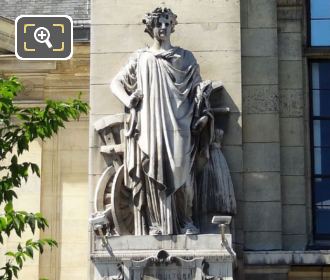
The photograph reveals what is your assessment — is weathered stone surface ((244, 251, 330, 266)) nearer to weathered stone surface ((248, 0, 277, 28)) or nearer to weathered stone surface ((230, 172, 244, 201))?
weathered stone surface ((230, 172, 244, 201))

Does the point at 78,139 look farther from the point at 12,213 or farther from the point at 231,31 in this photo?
the point at 12,213

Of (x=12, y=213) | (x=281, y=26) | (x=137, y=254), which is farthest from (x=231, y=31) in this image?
(x=12, y=213)

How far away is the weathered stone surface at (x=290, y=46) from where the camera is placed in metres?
20.5

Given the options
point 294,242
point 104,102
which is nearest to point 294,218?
point 294,242

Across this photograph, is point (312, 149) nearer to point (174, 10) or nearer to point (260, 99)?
point (260, 99)

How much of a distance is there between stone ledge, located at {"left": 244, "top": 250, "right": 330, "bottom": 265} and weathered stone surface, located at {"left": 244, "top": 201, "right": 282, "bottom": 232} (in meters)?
0.51

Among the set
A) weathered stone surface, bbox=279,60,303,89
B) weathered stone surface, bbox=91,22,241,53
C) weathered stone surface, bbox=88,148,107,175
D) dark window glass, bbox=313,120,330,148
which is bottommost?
weathered stone surface, bbox=88,148,107,175

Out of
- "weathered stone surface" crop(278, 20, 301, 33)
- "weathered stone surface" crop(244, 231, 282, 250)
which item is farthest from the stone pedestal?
"weathered stone surface" crop(278, 20, 301, 33)

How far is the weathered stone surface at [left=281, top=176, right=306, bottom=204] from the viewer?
20.0 m

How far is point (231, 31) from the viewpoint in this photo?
2011 cm

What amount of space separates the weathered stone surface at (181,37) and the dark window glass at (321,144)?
1.51 meters

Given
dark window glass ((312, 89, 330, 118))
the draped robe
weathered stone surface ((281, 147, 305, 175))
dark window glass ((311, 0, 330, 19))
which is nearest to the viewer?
the draped robe

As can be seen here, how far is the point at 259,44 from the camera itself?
66.7ft

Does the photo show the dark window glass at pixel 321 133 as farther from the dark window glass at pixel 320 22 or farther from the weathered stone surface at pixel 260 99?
the dark window glass at pixel 320 22
